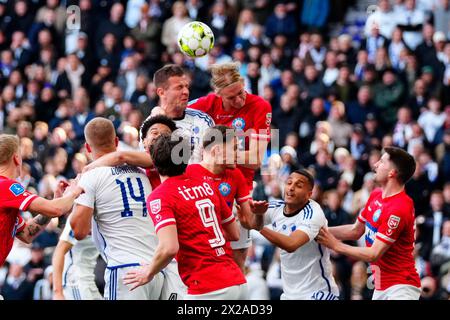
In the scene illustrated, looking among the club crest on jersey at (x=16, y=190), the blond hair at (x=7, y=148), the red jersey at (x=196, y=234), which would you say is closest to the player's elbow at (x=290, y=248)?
the red jersey at (x=196, y=234)

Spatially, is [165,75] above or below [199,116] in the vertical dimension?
above

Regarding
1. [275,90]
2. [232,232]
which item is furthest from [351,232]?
[275,90]

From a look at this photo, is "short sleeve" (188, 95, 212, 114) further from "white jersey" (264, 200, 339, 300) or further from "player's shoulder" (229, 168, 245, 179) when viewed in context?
"white jersey" (264, 200, 339, 300)

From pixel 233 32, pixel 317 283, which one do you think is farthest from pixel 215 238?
pixel 233 32

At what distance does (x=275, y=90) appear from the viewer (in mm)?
22578

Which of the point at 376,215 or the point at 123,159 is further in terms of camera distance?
the point at 376,215

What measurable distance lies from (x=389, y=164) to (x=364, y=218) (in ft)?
2.66

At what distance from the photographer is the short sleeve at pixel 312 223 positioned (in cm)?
1223

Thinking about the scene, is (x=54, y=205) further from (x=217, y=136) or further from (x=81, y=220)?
(x=217, y=136)

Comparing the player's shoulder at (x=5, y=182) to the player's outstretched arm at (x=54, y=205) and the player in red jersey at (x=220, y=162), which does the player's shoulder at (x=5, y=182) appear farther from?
the player in red jersey at (x=220, y=162)

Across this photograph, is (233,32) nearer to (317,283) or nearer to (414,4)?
(414,4)

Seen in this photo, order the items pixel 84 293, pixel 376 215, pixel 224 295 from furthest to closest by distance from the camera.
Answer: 1. pixel 84 293
2. pixel 376 215
3. pixel 224 295

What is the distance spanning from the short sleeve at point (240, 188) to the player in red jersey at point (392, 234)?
1031mm

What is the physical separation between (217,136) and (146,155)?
873mm
